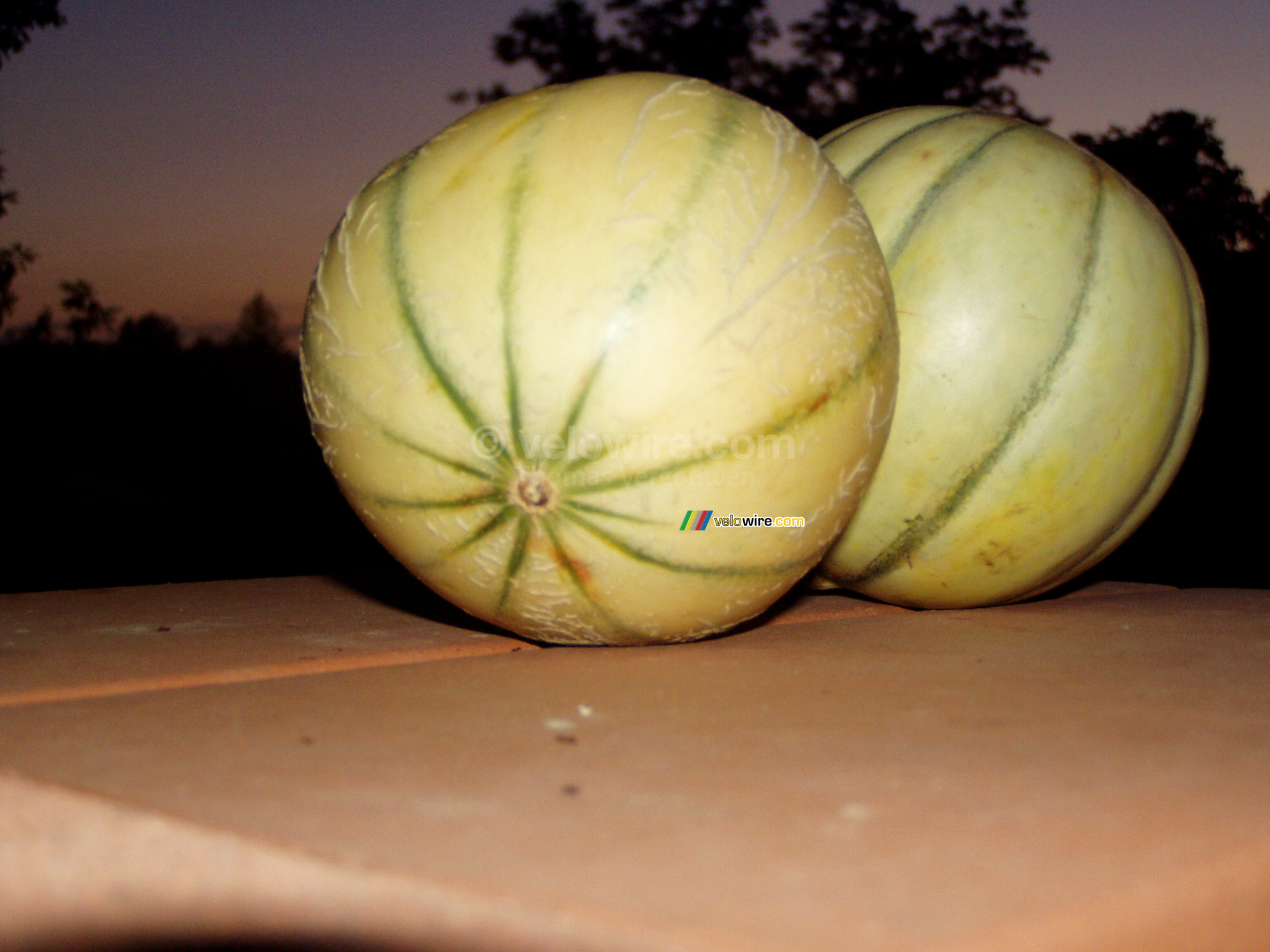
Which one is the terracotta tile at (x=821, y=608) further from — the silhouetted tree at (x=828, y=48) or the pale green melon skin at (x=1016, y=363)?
the silhouetted tree at (x=828, y=48)

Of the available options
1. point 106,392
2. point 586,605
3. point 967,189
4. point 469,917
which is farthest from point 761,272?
point 106,392

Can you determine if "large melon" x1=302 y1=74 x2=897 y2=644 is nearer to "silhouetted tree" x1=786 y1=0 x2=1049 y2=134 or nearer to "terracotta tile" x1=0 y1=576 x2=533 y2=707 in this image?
"terracotta tile" x1=0 y1=576 x2=533 y2=707

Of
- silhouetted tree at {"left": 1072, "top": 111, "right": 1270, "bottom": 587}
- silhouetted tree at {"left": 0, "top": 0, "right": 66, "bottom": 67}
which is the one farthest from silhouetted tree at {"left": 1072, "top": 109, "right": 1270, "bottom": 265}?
silhouetted tree at {"left": 0, "top": 0, "right": 66, "bottom": 67}

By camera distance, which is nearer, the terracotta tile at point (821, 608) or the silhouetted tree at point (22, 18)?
the terracotta tile at point (821, 608)

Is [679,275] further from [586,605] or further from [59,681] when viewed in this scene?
[59,681]

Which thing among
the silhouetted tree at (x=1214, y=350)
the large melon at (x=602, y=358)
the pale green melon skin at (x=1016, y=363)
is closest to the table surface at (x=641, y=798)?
the large melon at (x=602, y=358)

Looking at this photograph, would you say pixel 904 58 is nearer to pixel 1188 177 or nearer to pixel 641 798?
pixel 1188 177
